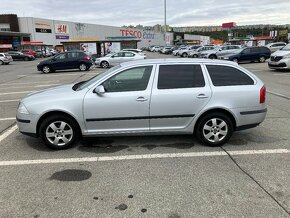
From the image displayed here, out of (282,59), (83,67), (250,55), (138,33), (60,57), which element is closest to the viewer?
(282,59)

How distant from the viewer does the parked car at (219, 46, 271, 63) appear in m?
25.6

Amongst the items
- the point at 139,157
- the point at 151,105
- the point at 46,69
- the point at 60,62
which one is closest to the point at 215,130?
the point at 151,105

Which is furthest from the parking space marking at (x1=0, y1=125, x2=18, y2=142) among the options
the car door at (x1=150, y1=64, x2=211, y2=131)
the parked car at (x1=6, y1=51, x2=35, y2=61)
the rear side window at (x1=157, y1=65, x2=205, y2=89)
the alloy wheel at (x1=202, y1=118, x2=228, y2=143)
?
the parked car at (x1=6, y1=51, x2=35, y2=61)

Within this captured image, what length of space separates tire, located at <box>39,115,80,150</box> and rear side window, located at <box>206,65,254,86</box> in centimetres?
257

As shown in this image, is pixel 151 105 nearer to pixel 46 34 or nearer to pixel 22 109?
pixel 22 109

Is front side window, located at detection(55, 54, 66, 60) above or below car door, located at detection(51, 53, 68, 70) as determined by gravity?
above

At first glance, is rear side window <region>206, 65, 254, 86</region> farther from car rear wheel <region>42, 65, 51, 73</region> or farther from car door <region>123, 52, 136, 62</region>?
car door <region>123, 52, 136, 62</region>

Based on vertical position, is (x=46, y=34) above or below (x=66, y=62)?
above

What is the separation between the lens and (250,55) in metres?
26.1

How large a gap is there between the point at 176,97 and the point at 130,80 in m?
0.85

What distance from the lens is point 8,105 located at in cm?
938

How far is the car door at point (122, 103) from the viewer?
16.1 feet

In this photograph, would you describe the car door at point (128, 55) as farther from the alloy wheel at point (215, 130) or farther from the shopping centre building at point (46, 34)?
the alloy wheel at point (215, 130)

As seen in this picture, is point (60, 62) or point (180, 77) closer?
point (180, 77)
